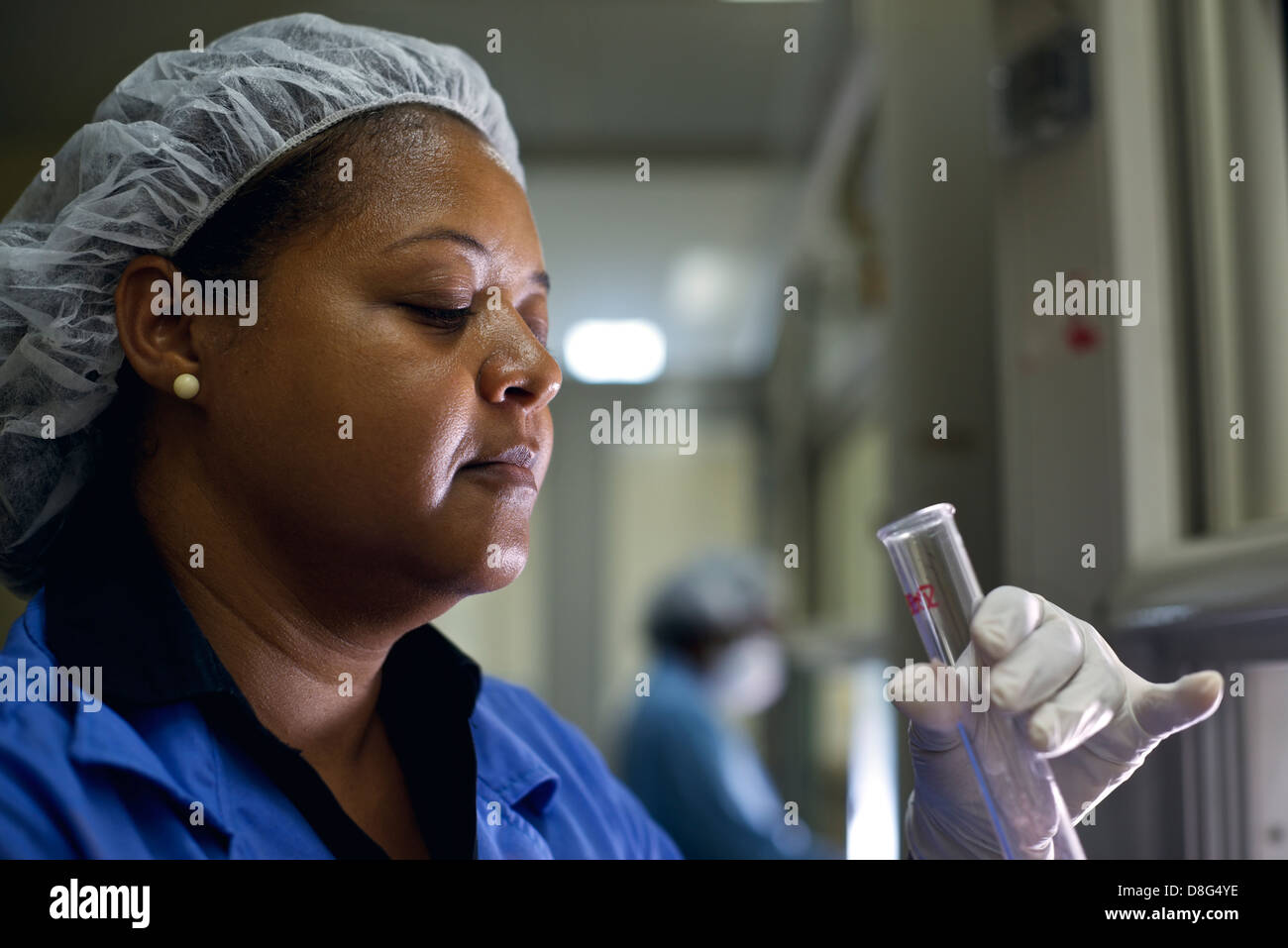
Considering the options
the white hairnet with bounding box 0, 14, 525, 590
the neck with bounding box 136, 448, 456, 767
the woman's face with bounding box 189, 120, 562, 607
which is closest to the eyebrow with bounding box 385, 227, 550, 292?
the woman's face with bounding box 189, 120, 562, 607

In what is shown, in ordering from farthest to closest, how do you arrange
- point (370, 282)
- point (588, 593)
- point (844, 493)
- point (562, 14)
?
point (588, 593)
point (844, 493)
point (562, 14)
point (370, 282)

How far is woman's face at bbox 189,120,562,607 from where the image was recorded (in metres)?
0.68

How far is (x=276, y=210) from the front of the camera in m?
0.70

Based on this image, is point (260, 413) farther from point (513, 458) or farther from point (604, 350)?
A: point (604, 350)

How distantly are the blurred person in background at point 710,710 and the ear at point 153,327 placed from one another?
49.3 inches

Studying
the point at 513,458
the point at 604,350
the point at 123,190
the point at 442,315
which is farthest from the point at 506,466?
the point at 604,350

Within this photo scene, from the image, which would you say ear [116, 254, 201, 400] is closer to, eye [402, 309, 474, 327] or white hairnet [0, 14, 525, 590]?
white hairnet [0, 14, 525, 590]

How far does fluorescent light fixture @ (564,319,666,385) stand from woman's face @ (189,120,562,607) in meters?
0.20

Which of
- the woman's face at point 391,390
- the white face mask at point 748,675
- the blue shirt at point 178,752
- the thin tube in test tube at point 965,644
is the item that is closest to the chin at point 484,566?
the woman's face at point 391,390

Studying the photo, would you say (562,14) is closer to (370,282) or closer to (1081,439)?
(370,282)

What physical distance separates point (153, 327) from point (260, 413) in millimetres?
101

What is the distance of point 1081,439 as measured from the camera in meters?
1.14
